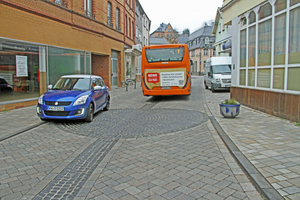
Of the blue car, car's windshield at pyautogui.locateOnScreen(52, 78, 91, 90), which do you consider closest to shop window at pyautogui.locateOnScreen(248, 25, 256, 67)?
the blue car

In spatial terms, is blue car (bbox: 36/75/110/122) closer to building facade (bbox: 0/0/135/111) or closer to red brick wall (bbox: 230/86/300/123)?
building facade (bbox: 0/0/135/111)

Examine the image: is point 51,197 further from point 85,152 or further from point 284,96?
point 284,96

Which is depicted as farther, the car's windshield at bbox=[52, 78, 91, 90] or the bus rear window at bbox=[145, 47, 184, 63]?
the bus rear window at bbox=[145, 47, 184, 63]

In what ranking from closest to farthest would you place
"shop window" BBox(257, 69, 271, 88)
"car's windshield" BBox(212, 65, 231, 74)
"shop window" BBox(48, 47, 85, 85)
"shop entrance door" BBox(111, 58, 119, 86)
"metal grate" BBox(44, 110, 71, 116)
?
"metal grate" BBox(44, 110, 71, 116) → "shop window" BBox(257, 69, 271, 88) → "shop window" BBox(48, 47, 85, 85) → "car's windshield" BBox(212, 65, 231, 74) → "shop entrance door" BBox(111, 58, 119, 86)

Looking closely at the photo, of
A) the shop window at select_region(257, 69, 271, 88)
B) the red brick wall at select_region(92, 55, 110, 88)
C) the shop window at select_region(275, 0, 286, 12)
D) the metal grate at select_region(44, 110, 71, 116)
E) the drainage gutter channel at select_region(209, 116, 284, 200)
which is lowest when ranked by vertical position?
the drainage gutter channel at select_region(209, 116, 284, 200)

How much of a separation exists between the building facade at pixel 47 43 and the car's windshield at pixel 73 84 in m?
2.86

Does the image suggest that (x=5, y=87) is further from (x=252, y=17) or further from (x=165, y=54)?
(x=252, y=17)

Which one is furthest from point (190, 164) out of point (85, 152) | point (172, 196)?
point (85, 152)

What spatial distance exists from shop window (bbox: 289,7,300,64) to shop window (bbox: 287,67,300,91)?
0.77 feet

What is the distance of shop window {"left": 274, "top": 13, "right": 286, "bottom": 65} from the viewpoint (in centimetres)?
805

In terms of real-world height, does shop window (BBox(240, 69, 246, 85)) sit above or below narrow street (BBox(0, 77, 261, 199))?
above

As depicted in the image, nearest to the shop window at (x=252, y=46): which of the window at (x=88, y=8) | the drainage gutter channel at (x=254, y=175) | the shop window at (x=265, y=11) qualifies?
the shop window at (x=265, y=11)

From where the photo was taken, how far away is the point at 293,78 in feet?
24.7

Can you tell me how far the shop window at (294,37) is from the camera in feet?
24.1
